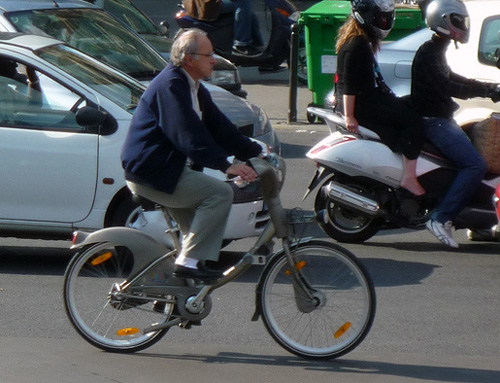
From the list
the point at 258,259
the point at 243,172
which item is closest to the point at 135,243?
the point at 258,259

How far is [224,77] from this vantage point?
12.3 metres

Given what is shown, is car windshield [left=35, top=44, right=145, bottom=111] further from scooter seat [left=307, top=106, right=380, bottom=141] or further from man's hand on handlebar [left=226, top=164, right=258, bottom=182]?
man's hand on handlebar [left=226, top=164, right=258, bottom=182]

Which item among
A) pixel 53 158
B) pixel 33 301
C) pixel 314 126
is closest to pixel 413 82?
pixel 53 158

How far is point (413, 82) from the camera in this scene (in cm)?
833

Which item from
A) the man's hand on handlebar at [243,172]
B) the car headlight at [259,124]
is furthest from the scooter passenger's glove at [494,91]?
the man's hand on handlebar at [243,172]

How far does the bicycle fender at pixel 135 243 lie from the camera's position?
5707 millimetres

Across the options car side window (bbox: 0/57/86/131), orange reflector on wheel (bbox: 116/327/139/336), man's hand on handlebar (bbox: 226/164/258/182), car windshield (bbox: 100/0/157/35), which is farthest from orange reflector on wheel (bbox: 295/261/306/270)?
car windshield (bbox: 100/0/157/35)

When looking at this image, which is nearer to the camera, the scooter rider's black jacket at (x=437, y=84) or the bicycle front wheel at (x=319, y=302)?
the bicycle front wheel at (x=319, y=302)

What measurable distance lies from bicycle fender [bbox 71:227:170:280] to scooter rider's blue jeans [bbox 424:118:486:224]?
3.08 meters

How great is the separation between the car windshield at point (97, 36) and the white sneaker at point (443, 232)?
3.19 metres

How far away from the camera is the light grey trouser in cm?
552

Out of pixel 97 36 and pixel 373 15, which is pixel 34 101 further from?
pixel 97 36

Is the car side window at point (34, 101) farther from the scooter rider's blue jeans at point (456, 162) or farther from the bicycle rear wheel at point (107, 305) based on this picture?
the scooter rider's blue jeans at point (456, 162)

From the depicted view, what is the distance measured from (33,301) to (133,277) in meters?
1.49
